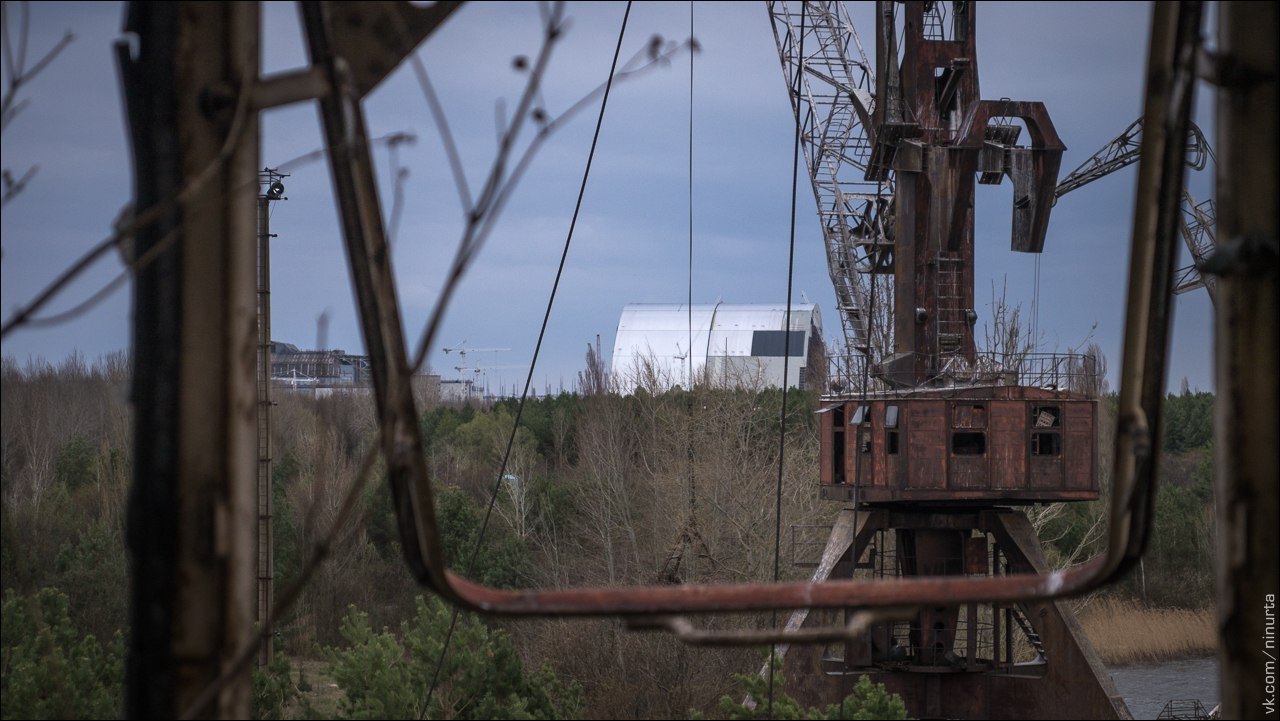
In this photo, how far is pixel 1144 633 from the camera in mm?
39594

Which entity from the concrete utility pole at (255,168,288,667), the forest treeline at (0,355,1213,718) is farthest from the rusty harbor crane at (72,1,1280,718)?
the concrete utility pole at (255,168,288,667)

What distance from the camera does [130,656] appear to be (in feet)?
7.78

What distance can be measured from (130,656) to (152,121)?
106 centimetres

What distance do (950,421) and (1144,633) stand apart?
25337 mm

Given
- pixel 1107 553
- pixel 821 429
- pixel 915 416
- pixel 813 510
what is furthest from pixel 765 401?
pixel 1107 553

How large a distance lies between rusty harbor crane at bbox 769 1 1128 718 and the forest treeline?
529 centimetres

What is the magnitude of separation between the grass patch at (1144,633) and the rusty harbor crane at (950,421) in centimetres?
1902

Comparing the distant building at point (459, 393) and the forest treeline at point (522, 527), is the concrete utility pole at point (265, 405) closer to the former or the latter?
the forest treeline at point (522, 527)

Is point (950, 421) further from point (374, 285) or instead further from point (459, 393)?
point (459, 393)

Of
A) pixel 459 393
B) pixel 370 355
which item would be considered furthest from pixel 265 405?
pixel 459 393

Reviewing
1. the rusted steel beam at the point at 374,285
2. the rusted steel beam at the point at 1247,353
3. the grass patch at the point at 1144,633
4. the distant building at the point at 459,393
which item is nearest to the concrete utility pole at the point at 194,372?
the rusted steel beam at the point at 374,285

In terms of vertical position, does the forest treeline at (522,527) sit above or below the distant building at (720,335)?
below

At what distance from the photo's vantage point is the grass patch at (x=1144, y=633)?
38875 mm

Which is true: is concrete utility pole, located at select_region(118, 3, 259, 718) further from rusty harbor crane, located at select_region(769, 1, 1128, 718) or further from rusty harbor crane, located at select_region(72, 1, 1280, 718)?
rusty harbor crane, located at select_region(769, 1, 1128, 718)
